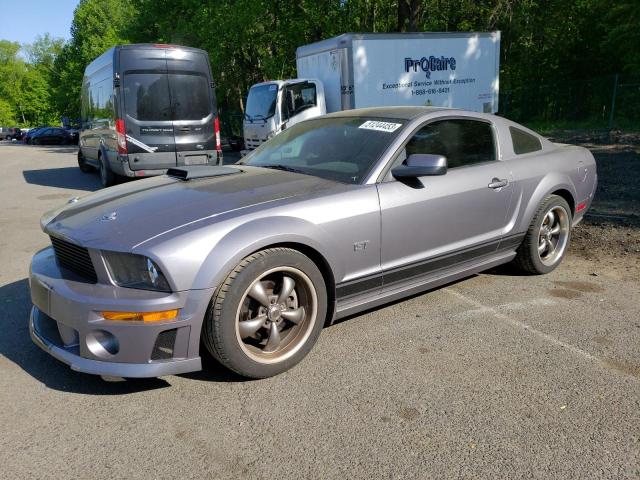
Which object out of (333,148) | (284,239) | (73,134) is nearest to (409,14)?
(333,148)

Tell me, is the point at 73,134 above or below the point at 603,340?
above

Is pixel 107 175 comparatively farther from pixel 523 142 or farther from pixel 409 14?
pixel 409 14

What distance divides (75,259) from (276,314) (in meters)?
1.17

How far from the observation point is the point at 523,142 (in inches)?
185

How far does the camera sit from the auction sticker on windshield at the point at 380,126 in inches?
151

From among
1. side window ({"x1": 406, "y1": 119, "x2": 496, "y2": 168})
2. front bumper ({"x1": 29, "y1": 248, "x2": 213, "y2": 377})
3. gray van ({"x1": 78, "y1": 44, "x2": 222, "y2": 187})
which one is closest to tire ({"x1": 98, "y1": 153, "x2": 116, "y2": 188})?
gray van ({"x1": 78, "y1": 44, "x2": 222, "y2": 187})

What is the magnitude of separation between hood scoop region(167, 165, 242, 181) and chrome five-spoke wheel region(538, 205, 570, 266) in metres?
2.79

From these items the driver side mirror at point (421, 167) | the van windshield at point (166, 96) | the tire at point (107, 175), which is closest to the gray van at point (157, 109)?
the van windshield at point (166, 96)

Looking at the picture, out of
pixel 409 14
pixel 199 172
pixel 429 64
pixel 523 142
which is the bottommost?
pixel 199 172

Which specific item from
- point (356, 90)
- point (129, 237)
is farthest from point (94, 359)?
point (356, 90)

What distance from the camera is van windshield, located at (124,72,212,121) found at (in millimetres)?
9258

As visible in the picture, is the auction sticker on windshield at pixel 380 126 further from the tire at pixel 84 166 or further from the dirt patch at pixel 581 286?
the tire at pixel 84 166

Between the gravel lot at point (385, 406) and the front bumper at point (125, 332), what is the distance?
0.25 metres

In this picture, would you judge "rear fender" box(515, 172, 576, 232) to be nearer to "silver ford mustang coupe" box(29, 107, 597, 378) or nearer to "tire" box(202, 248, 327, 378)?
"silver ford mustang coupe" box(29, 107, 597, 378)
